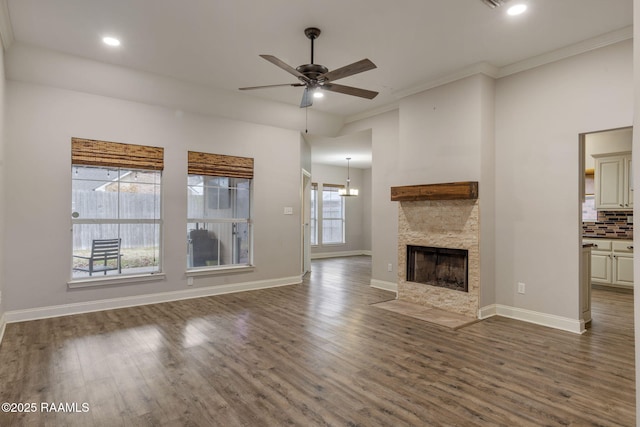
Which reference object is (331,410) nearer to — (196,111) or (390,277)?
(390,277)

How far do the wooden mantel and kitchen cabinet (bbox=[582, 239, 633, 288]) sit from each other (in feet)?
10.0

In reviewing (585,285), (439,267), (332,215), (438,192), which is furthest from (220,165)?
(332,215)

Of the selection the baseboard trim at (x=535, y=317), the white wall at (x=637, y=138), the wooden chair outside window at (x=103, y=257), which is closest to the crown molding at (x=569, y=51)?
the baseboard trim at (x=535, y=317)

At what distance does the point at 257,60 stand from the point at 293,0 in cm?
Answer: 132

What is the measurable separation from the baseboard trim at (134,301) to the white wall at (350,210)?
4621 millimetres

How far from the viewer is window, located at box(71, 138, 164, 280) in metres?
4.67

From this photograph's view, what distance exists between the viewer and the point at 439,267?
5004 mm

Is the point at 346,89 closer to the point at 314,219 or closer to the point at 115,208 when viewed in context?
the point at 115,208

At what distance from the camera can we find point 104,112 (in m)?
4.77

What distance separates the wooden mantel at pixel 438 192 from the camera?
14.5ft

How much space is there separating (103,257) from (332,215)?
23.8 feet

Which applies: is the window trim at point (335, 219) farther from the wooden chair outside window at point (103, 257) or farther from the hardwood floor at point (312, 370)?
the wooden chair outside window at point (103, 257)

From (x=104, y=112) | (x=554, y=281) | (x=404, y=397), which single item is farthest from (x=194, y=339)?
(x=554, y=281)

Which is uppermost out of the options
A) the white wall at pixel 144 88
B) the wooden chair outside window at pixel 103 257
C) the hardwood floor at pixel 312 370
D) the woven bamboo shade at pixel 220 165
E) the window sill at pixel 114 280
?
the white wall at pixel 144 88
